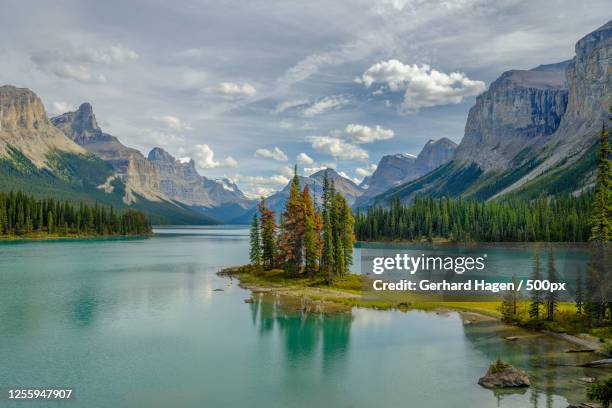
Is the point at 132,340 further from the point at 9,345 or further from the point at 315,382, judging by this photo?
the point at 315,382

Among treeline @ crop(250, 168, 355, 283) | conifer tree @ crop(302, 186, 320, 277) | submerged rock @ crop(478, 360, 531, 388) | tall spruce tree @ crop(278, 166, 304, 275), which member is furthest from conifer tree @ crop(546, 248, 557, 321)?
tall spruce tree @ crop(278, 166, 304, 275)

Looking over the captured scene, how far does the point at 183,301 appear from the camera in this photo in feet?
257

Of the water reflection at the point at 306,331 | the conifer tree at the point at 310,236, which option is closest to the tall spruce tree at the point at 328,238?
the conifer tree at the point at 310,236

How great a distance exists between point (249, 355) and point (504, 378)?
82.7ft

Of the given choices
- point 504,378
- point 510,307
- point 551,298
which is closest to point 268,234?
point 510,307

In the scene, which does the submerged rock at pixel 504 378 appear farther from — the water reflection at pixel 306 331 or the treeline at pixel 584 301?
the treeline at pixel 584 301

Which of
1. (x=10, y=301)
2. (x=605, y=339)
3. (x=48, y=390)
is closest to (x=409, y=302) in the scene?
(x=605, y=339)

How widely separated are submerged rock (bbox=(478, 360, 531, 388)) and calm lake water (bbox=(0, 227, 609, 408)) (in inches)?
40.6

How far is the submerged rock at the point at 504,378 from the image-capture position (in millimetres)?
39250

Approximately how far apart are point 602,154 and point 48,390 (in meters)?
65.7

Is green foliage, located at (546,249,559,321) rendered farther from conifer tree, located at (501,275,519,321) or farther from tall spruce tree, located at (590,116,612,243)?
tall spruce tree, located at (590,116,612,243)

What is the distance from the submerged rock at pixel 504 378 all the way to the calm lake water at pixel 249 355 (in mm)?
1032

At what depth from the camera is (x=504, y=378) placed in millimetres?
39594

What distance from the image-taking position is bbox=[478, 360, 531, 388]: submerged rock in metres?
39.2
